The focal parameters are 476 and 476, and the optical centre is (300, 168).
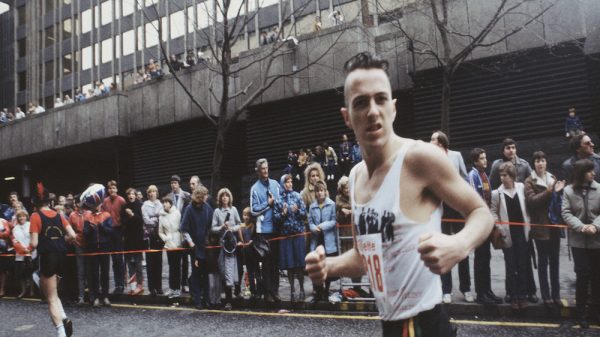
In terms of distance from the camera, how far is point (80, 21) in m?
40.8

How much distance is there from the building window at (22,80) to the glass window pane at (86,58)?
696 centimetres

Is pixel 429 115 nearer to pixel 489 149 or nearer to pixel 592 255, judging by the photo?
pixel 489 149

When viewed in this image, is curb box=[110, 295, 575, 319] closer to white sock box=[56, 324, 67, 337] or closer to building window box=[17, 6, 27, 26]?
white sock box=[56, 324, 67, 337]

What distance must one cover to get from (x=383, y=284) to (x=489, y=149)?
14.2m

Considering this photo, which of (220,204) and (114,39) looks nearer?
(220,204)

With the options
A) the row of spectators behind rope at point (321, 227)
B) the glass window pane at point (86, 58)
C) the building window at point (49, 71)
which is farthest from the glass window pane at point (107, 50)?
the row of spectators behind rope at point (321, 227)

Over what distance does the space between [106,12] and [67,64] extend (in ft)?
20.3

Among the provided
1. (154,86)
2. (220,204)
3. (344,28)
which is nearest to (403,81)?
(344,28)

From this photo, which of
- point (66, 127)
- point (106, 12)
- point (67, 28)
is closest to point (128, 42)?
point (106, 12)

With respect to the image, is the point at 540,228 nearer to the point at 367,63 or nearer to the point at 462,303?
the point at 462,303

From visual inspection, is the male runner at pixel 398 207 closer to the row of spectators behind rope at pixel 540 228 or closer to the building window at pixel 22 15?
the row of spectators behind rope at pixel 540 228

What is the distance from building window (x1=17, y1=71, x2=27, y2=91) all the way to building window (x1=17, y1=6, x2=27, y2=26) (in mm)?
4548

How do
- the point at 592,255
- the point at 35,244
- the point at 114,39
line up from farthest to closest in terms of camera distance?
the point at 114,39
the point at 35,244
the point at 592,255

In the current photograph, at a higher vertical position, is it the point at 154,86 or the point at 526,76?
the point at 154,86
